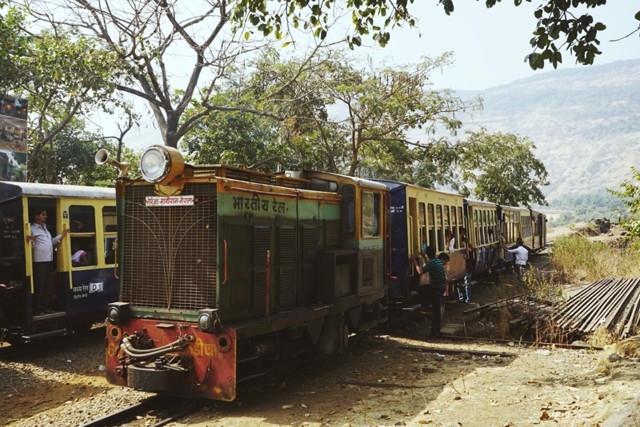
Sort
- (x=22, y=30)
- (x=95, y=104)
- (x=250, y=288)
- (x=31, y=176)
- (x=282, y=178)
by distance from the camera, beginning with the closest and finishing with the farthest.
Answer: (x=250, y=288) → (x=282, y=178) → (x=22, y=30) → (x=95, y=104) → (x=31, y=176)

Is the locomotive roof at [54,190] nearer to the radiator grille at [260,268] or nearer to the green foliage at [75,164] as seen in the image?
the radiator grille at [260,268]

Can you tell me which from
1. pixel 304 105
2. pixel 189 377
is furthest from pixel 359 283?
pixel 304 105

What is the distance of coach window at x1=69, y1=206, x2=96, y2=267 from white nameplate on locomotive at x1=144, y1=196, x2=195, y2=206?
380cm

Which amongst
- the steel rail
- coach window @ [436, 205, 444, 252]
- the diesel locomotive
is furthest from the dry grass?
the steel rail

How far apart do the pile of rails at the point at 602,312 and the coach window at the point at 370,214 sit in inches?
156

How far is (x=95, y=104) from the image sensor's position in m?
17.2

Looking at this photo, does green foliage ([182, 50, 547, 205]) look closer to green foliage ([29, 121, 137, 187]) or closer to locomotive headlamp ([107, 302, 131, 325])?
green foliage ([29, 121, 137, 187])

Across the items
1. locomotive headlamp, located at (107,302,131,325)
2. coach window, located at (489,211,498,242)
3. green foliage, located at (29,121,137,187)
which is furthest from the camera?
green foliage, located at (29,121,137,187)

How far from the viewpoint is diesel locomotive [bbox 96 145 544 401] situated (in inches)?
261

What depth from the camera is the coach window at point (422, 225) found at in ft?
42.0

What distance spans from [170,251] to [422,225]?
23.5ft

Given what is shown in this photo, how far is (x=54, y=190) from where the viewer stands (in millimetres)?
10000

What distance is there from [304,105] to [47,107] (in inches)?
386

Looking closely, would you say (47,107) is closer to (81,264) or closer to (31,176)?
(31,176)
